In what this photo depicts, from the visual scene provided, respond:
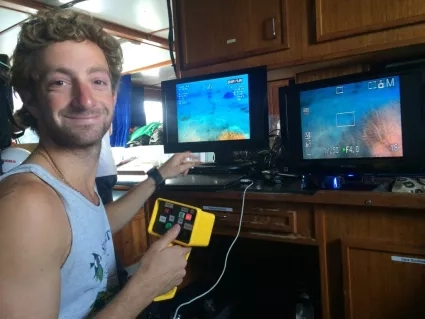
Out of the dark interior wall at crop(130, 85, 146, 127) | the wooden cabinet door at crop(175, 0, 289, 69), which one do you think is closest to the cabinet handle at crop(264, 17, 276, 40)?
the wooden cabinet door at crop(175, 0, 289, 69)

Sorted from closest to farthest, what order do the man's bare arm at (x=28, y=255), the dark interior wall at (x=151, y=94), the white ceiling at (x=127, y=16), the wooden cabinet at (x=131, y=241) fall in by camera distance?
the man's bare arm at (x=28, y=255), the wooden cabinet at (x=131, y=241), the white ceiling at (x=127, y=16), the dark interior wall at (x=151, y=94)

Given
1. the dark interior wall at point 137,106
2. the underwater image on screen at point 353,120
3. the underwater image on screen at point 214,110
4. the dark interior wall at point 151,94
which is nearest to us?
the underwater image on screen at point 353,120

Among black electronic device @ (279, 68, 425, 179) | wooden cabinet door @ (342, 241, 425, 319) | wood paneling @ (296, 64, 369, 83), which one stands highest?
wood paneling @ (296, 64, 369, 83)

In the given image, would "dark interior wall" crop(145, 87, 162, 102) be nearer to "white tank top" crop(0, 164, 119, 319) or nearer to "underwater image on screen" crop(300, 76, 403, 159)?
"underwater image on screen" crop(300, 76, 403, 159)

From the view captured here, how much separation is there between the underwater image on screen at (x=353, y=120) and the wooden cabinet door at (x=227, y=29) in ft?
0.93

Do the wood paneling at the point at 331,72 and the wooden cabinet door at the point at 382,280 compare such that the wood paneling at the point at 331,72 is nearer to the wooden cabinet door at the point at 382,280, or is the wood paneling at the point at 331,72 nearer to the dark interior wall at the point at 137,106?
the wooden cabinet door at the point at 382,280

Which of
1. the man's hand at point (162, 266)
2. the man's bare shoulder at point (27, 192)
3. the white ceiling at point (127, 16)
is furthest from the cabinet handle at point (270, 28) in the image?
the white ceiling at point (127, 16)

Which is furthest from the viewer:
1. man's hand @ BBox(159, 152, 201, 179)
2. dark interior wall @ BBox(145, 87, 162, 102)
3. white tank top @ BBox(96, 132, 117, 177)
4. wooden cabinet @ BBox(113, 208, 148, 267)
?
dark interior wall @ BBox(145, 87, 162, 102)

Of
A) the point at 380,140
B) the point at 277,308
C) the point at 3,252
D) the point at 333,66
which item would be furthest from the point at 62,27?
the point at 277,308

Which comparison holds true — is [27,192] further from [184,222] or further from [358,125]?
[358,125]

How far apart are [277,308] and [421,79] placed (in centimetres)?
96

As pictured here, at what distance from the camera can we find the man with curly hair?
20.6 inches

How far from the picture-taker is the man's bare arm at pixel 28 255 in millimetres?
503

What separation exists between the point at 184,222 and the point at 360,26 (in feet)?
2.55
